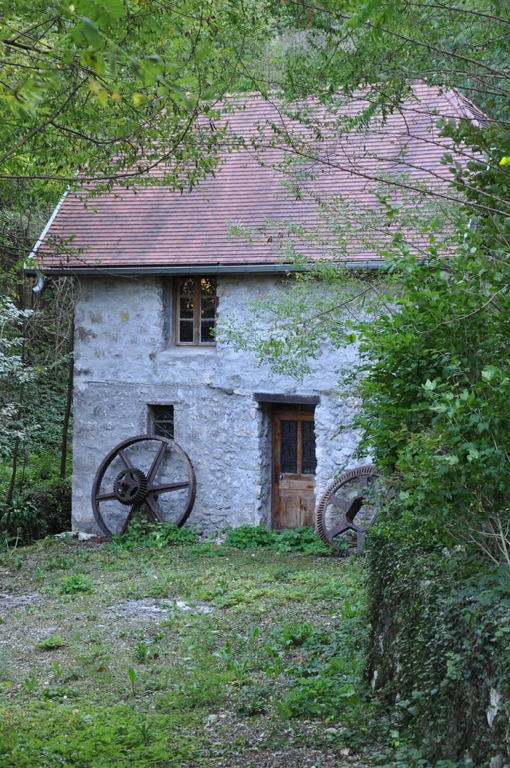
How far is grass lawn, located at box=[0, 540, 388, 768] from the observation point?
16.4 ft

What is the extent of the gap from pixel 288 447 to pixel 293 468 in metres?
0.32

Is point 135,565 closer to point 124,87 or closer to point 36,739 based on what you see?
point 36,739

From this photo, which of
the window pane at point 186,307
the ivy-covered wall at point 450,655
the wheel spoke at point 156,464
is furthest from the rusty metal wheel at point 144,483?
the ivy-covered wall at point 450,655

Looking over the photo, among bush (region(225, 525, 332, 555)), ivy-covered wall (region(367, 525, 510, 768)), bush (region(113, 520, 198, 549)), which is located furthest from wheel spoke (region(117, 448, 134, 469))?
ivy-covered wall (region(367, 525, 510, 768))

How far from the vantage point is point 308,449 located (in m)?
12.4

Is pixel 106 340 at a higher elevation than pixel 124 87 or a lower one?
lower

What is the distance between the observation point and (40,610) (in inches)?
342

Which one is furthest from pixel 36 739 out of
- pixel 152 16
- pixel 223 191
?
pixel 223 191

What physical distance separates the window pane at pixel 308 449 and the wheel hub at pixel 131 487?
2.32m

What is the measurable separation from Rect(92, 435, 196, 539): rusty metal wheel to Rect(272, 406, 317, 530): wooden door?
50.4 inches

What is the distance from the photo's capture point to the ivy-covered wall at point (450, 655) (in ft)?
12.0

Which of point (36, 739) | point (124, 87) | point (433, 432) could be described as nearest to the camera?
point (433, 432)

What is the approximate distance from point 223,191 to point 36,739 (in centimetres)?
930

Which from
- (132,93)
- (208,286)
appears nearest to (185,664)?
(132,93)
